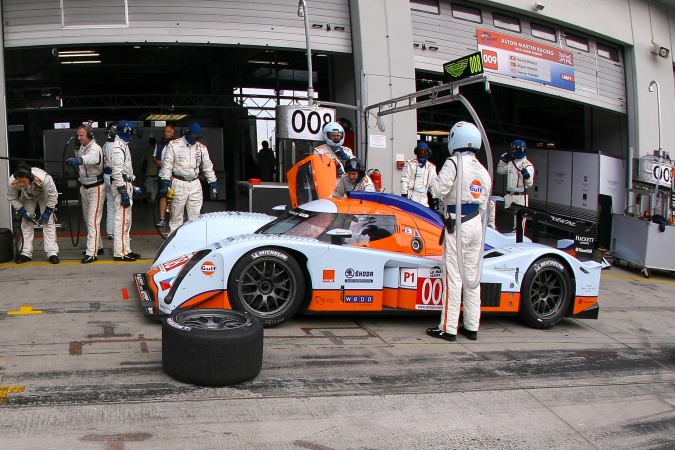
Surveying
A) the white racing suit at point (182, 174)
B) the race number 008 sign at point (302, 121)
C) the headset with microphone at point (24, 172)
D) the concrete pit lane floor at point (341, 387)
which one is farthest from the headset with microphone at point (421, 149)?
the headset with microphone at point (24, 172)

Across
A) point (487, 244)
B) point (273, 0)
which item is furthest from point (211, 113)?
point (487, 244)

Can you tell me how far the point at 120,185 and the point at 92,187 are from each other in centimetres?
53

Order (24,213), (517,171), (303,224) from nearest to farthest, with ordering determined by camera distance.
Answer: (303,224), (24,213), (517,171)

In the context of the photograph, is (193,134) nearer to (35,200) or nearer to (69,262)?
(35,200)

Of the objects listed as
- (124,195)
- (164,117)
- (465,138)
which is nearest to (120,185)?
(124,195)

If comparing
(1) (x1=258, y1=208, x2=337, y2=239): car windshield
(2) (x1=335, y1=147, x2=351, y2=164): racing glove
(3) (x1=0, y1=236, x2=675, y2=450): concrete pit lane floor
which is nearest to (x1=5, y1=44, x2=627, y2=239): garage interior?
(2) (x1=335, y1=147, x2=351, y2=164): racing glove

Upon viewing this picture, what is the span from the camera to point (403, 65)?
12.8 metres

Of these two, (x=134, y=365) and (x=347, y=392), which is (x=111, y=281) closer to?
(x=134, y=365)

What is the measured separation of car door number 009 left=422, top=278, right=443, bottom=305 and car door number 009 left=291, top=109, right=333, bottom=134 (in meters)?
4.30

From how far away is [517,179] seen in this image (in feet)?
40.2

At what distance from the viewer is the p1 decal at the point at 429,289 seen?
6.48 metres

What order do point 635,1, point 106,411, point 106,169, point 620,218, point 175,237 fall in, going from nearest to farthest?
point 106,411, point 175,237, point 106,169, point 620,218, point 635,1

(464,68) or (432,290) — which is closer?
(432,290)

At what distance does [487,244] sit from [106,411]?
4654 mm
